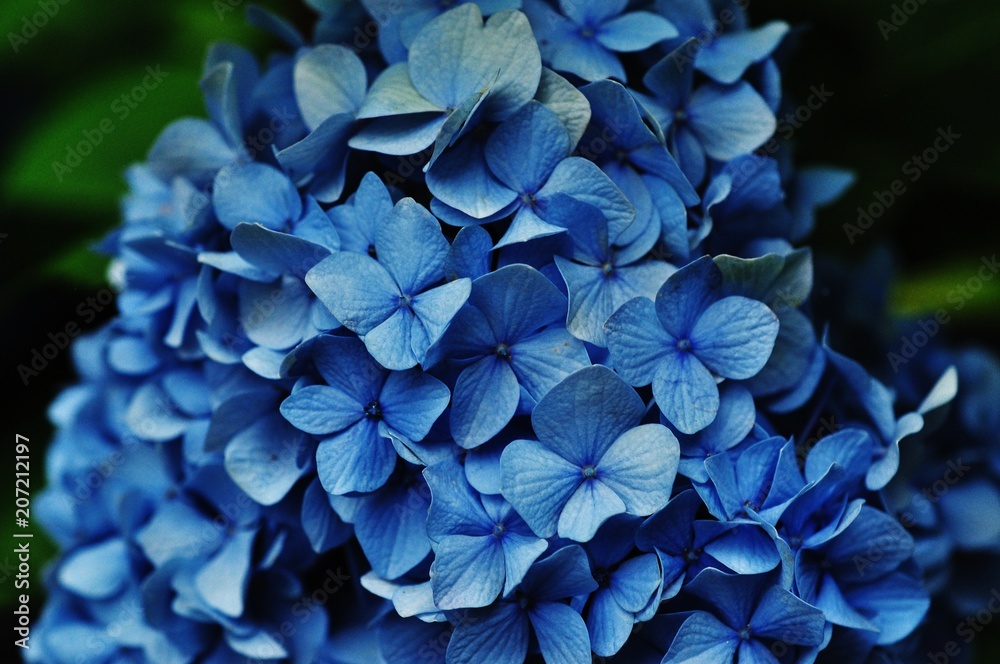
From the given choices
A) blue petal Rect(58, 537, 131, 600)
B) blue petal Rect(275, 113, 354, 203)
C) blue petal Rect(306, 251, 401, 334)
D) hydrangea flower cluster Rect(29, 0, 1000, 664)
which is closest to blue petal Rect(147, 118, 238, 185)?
hydrangea flower cluster Rect(29, 0, 1000, 664)

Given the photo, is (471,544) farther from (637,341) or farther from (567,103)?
(567,103)

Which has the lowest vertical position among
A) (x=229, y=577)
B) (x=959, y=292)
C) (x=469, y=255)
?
(x=959, y=292)

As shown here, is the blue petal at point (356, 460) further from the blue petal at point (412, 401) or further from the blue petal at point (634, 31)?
the blue petal at point (634, 31)

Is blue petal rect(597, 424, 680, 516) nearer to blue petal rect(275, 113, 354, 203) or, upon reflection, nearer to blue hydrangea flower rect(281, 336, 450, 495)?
blue hydrangea flower rect(281, 336, 450, 495)

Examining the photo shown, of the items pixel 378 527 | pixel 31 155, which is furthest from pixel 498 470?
pixel 31 155

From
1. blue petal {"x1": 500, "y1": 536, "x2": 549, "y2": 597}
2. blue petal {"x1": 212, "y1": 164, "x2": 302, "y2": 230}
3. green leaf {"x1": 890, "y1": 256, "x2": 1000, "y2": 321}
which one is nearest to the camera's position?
blue petal {"x1": 500, "y1": 536, "x2": 549, "y2": 597}

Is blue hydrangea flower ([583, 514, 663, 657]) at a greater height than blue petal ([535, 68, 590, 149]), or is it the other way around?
blue petal ([535, 68, 590, 149])

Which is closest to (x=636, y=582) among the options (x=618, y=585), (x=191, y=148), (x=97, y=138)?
(x=618, y=585)

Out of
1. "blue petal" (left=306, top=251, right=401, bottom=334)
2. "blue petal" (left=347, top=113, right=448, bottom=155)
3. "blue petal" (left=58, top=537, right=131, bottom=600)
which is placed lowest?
"blue petal" (left=58, top=537, right=131, bottom=600)

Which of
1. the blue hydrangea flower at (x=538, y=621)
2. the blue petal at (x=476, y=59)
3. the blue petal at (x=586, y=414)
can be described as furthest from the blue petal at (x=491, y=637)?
the blue petal at (x=476, y=59)
